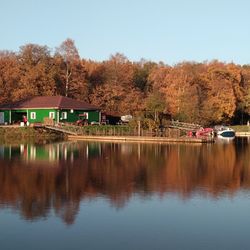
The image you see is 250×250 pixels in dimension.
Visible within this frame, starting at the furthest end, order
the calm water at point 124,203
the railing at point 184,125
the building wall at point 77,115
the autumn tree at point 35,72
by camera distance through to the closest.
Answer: the autumn tree at point 35,72 → the building wall at point 77,115 → the railing at point 184,125 → the calm water at point 124,203

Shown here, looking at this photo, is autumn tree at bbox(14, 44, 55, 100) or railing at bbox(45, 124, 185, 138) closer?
railing at bbox(45, 124, 185, 138)

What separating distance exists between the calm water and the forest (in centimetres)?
2636

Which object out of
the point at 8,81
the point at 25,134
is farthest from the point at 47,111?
the point at 8,81

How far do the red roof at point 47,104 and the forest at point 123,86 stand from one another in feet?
10.8

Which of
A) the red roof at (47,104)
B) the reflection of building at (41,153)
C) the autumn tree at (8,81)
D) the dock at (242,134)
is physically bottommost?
the reflection of building at (41,153)

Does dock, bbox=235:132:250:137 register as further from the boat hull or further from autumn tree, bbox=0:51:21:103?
autumn tree, bbox=0:51:21:103

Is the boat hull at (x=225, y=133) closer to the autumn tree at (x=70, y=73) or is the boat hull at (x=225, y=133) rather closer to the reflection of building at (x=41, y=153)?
the autumn tree at (x=70, y=73)

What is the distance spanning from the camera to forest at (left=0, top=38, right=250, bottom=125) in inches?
2242

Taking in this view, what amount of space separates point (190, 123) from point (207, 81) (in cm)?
1075

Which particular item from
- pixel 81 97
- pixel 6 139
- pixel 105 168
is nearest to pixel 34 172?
pixel 105 168

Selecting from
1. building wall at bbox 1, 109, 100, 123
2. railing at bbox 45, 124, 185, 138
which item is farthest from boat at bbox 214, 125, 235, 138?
building wall at bbox 1, 109, 100, 123

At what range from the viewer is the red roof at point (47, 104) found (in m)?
51.1

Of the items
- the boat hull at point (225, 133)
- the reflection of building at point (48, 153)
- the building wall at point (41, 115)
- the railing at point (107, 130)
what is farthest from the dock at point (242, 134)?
the reflection of building at point (48, 153)

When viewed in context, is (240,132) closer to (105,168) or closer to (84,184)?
(105,168)
